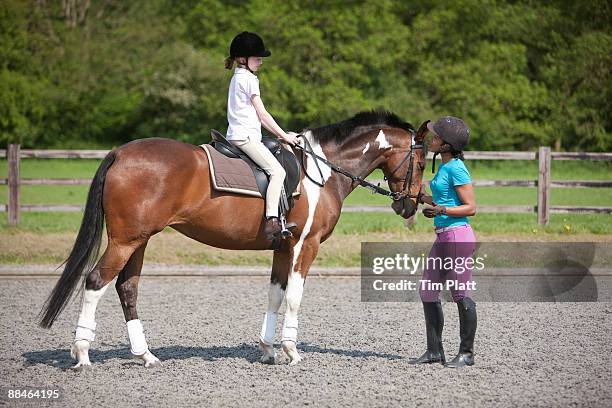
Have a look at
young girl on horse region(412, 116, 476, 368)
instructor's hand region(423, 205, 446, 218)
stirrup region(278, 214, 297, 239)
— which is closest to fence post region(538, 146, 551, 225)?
young girl on horse region(412, 116, 476, 368)

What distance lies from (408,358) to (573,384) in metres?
1.48

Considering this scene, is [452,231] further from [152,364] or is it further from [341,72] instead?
[341,72]

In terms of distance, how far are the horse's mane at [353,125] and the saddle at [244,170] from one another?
0.49 meters

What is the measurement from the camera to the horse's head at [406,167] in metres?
7.23

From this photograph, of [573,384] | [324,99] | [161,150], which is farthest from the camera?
[324,99]

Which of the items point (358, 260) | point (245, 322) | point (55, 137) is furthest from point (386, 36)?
point (245, 322)

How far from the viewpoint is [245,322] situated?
8609 millimetres

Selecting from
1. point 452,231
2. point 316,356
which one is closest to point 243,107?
point 452,231

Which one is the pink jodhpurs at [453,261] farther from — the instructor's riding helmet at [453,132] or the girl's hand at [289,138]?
the girl's hand at [289,138]

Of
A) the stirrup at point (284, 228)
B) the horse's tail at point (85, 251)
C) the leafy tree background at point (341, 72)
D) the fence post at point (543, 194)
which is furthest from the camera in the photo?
the leafy tree background at point (341, 72)

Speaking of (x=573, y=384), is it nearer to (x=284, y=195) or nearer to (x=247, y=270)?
(x=284, y=195)

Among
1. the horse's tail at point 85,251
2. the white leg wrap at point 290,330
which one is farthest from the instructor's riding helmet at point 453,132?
the horse's tail at point 85,251

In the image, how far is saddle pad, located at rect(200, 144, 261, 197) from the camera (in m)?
6.61

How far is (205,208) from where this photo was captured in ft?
21.8
